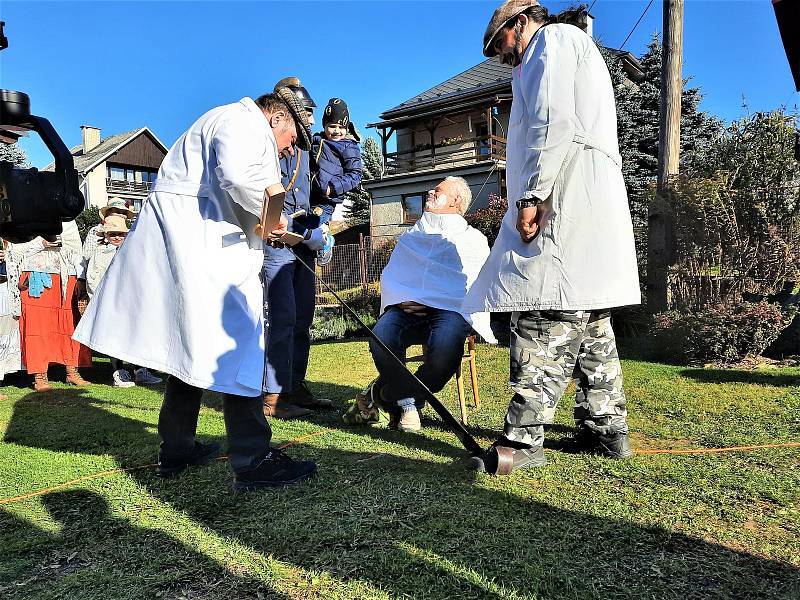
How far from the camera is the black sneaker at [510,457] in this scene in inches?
111

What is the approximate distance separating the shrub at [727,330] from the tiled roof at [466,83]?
19243mm

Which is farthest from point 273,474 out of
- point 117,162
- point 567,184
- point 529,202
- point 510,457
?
point 117,162

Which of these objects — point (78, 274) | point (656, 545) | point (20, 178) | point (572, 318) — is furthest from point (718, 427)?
point (78, 274)

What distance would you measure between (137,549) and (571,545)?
5.16 feet

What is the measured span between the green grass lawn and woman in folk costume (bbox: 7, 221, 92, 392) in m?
2.80

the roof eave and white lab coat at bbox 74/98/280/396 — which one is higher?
the roof eave

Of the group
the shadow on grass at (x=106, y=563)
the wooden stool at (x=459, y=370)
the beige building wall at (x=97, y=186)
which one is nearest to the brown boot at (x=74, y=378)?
the wooden stool at (x=459, y=370)

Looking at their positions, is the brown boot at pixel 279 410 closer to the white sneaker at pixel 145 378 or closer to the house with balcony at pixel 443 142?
the white sneaker at pixel 145 378

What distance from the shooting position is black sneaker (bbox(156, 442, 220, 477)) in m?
3.02

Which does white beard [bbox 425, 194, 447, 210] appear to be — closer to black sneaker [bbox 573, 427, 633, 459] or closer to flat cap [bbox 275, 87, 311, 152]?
flat cap [bbox 275, 87, 311, 152]

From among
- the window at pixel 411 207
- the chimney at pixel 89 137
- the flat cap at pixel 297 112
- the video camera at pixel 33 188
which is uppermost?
the chimney at pixel 89 137

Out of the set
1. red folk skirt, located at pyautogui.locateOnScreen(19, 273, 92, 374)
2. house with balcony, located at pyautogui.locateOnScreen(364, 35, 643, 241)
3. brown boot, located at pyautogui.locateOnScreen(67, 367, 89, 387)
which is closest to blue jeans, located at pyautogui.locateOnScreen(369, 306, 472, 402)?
brown boot, located at pyautogui.locateOnScreen(67, 367, 89, 387)

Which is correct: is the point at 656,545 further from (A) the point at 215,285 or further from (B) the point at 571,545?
(A) the point at 215,285

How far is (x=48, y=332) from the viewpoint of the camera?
646 cm
